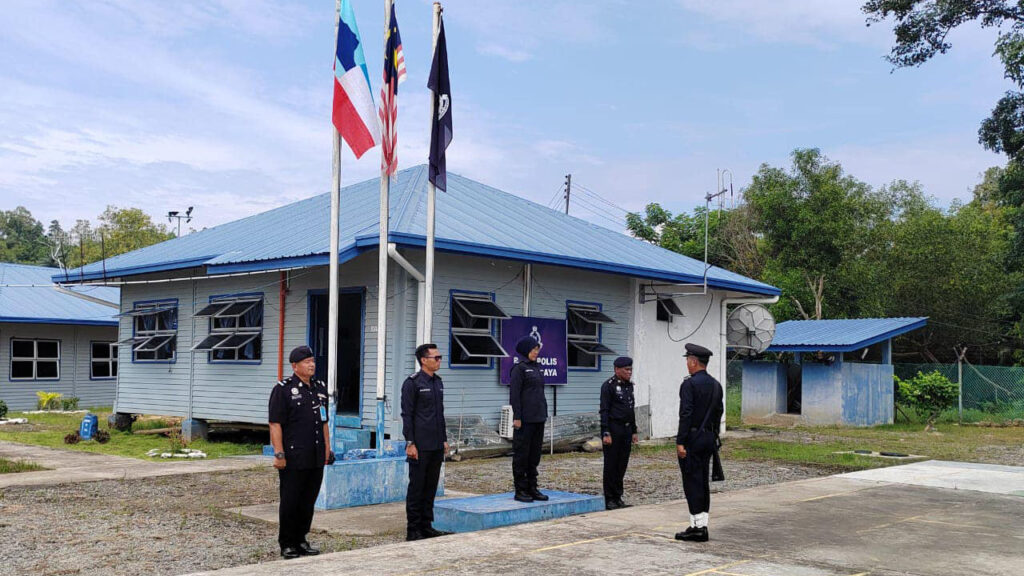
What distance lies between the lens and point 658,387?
62.3 ft

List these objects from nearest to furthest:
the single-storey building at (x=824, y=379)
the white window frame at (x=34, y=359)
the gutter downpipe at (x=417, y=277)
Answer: the gutter downpipe at (x=417, y=277) → the single-storey building at (x=824, y=379) → the white window frame at (x=34, y=359)

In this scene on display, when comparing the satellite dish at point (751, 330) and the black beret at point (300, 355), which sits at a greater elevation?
the satellite dish at point (751, 330)

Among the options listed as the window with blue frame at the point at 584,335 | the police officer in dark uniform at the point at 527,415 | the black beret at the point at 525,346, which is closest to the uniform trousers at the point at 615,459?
the police officer in dark uniform at the point at 527,415

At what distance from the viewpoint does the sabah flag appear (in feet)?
→ 33.9

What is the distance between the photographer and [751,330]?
21.3 metres

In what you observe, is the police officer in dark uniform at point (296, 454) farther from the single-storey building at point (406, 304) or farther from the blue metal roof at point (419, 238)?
the blue metal roof at point (419, 238)

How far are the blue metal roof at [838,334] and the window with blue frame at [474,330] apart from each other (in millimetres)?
12305

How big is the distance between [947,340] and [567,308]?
27724 mm

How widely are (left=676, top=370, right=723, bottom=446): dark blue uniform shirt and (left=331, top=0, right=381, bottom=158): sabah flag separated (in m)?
4.65

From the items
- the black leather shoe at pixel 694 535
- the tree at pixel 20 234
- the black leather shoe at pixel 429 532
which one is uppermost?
the tree at pixel 20 234

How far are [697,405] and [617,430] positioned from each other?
210 centimetres

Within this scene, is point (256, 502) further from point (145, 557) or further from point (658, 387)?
point (658, 387)

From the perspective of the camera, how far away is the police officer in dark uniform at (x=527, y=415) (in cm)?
945

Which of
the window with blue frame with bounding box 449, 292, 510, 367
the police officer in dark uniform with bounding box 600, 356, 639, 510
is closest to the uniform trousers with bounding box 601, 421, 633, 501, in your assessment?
the police officer in dark uniform with bounding box 600, 356, 639, 510
